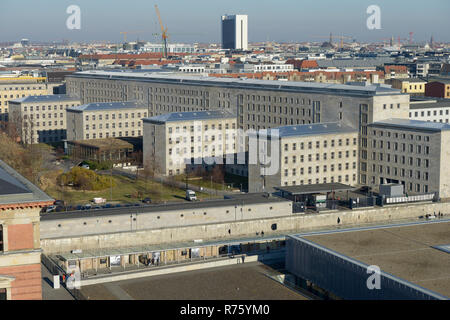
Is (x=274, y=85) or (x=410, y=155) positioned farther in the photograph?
(x=274, y=85)

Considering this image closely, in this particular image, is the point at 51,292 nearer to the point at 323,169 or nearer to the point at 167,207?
the point at 167,207

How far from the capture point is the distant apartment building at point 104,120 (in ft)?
264

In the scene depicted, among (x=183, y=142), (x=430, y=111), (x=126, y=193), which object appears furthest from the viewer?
(x=430, y=111)

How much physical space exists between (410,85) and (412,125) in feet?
172

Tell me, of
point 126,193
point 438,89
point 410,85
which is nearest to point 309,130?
point 126,193

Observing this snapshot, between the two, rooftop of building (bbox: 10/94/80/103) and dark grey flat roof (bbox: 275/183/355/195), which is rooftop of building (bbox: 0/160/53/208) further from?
rooftop of building (bbox: 10/94/80/103)

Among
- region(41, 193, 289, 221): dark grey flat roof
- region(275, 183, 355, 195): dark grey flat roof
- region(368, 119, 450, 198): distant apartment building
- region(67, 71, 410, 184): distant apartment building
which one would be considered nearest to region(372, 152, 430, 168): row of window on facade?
region(368, 119, 450, 198): distant apartment building

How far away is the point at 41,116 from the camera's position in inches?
3570

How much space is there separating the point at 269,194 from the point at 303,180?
6.82 m

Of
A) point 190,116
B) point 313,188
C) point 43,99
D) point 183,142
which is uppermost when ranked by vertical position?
point 43,99

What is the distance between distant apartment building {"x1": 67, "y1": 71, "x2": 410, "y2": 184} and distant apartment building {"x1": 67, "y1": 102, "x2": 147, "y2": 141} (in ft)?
9.32

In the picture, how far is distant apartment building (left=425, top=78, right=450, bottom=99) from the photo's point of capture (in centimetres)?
9812

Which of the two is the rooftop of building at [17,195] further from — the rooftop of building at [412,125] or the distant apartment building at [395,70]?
the distant apartment building at [395,70]

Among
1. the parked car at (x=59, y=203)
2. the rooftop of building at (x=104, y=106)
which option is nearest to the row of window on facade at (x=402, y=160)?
the parked car at (x=59, y=203)
